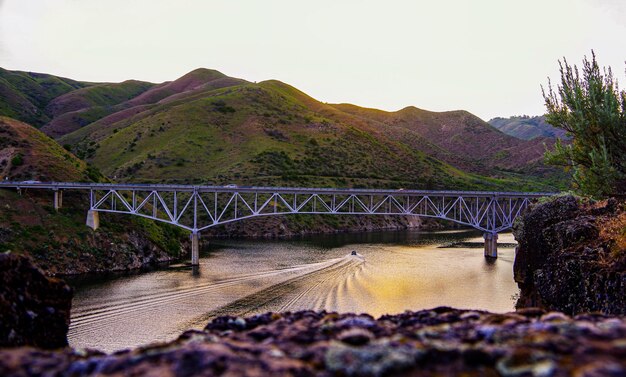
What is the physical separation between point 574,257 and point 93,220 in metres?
56.4

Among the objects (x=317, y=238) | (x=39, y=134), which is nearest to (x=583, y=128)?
(x=317, y=238)

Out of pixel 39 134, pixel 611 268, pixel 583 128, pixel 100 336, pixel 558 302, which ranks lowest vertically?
pixel 100 336

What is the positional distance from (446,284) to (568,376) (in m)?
43.3

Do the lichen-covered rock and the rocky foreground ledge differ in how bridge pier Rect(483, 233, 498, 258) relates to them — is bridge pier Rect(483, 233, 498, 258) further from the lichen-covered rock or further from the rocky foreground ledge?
the lichen-covered rock

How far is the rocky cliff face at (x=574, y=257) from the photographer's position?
16578mm

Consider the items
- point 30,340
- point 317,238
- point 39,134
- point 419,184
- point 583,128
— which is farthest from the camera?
point 419,184

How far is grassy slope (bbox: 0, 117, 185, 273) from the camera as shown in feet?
178

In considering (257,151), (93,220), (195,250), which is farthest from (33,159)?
(257,151)

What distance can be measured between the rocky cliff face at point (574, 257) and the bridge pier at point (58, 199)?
182 feet

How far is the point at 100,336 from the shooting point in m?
30.5

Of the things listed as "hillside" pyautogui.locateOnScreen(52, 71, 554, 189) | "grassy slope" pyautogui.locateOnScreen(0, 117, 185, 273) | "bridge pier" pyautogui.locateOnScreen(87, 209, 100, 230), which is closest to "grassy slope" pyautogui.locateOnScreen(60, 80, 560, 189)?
"hillside" pyautogui.locateOnScreen(52, 71, 554, 189)

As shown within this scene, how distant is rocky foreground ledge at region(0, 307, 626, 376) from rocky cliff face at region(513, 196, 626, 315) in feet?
27.2

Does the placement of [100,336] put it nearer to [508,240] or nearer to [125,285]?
[125,285]

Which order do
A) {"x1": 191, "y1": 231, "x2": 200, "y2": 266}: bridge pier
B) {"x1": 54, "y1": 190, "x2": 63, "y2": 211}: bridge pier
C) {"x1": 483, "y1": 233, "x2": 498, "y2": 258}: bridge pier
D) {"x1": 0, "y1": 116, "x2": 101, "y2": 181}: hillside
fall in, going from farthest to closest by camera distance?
{"x1": 0, "y1": 116, "x2": 101, "y2": 181}: hillside → {"x1": 483, "y1": 233, "x2": 498, "y2": 258}: bridge pier → {"x1": 54, "y1": 190, "x2": 63, "y2": 211}: bridge pier → {"x1": 191, "y1": 231, "x2": 200, "y2": 266}: bridge pier
